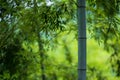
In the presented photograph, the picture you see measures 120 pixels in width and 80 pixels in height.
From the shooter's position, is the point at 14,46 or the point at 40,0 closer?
the point at 40,0

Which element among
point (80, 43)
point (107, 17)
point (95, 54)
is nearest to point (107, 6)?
point (107, 17)

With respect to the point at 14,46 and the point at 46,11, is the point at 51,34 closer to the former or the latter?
the point at 46,11

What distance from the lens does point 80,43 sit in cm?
349

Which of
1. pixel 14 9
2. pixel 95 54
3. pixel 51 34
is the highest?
pixel 14 9

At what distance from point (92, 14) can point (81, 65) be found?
1.19 meters

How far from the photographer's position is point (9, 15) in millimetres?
4152

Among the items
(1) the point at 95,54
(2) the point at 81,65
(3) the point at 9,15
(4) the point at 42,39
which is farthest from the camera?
(1) the point at 95,54

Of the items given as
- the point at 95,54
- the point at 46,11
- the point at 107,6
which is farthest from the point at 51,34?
the point at 95,54

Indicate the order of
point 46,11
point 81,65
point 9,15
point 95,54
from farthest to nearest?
point 95,54 → point 9,15 → point 46,11 → point 81,65

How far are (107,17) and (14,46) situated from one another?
3.73 ft

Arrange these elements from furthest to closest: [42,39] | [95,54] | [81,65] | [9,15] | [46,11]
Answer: [95,54]
[42,39]
[9,15]
[46,11]
[81,65]

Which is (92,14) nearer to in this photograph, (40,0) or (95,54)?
(40,0)

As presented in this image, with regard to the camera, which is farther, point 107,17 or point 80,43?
point 107,17

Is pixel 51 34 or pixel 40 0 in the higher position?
pixel 40 0
